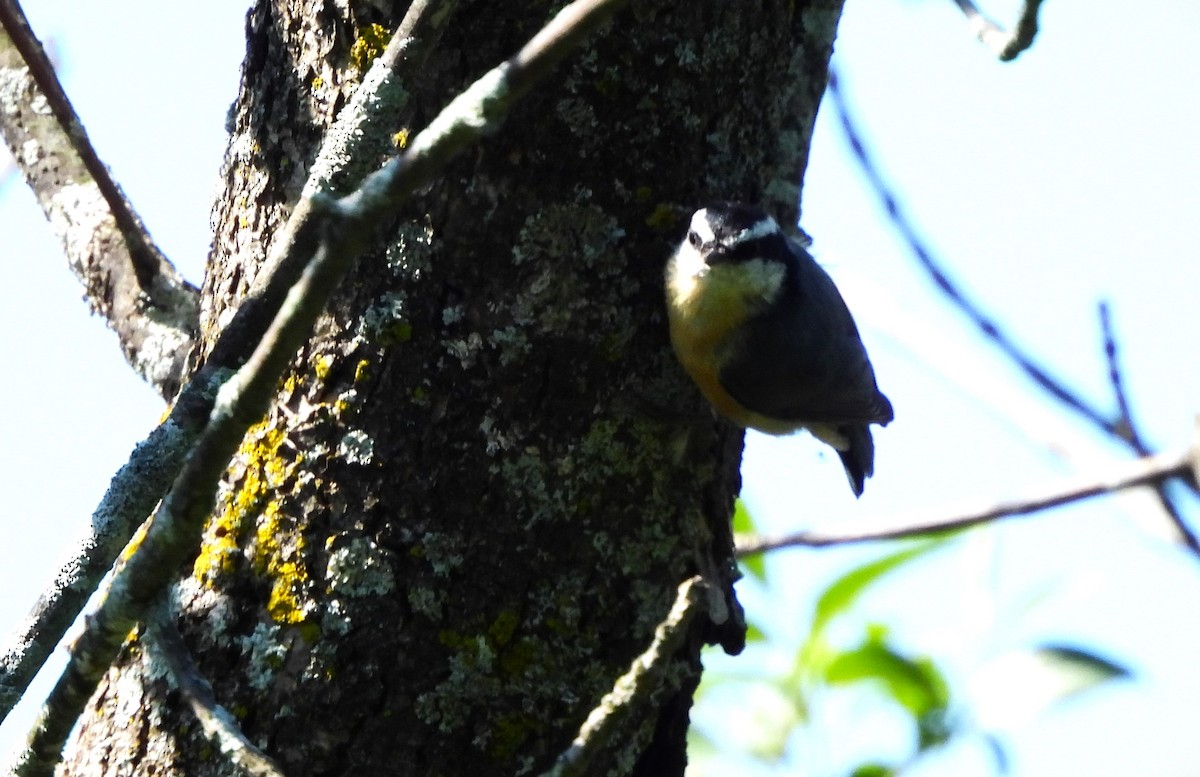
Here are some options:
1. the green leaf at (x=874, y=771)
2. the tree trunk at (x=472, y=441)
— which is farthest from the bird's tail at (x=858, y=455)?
the tree trunk at (x=472, y=441)

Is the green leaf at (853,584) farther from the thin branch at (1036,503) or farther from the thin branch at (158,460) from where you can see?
the thin branch at (158,460)

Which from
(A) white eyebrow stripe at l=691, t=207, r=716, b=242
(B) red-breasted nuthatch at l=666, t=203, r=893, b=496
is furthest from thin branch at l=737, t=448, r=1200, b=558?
(A) white eyebrow stripe at l=691, t=207, r=716, b=242

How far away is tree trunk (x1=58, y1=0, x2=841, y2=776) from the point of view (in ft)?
6.50

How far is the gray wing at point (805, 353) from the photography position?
9.86ft

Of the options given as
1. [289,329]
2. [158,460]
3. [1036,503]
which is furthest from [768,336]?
[289,329]

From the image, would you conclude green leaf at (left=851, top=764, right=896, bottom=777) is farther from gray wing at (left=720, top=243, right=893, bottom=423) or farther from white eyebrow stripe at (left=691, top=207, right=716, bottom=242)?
white eyebrow stripe at (left=691, top=207, right=716, bottom=242)

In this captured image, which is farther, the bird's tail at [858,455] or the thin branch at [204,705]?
the bird's tail at [858,455]

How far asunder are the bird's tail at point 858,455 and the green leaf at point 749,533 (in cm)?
53

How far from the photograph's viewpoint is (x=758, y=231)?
2539 millimetres

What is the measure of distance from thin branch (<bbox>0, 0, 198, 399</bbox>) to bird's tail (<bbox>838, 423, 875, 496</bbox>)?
181 cm

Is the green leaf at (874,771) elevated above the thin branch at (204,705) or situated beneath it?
elevated above

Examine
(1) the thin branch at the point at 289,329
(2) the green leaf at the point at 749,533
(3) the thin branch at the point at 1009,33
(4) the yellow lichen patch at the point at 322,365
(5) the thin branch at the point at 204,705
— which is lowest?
(5) the thin branch at the point at 204,705

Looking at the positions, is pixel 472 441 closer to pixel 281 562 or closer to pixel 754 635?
pixel 281 562

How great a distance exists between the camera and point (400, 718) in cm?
197
